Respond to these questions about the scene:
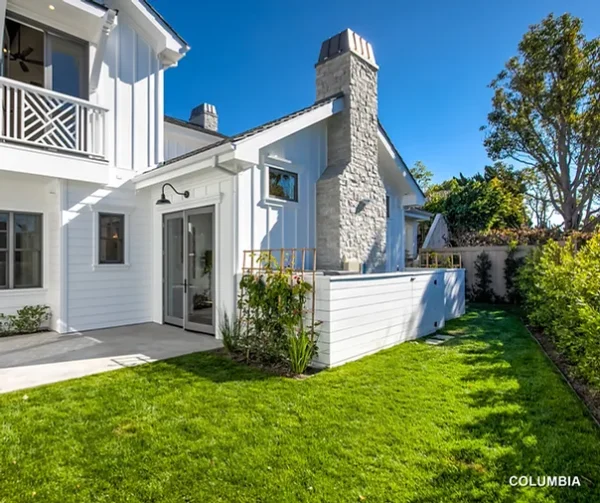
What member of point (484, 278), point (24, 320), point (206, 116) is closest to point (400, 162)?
point (484, 278)

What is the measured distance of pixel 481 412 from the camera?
150 inches

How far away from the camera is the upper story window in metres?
7.73

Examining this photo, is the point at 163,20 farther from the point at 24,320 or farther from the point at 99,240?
the point at 24,320

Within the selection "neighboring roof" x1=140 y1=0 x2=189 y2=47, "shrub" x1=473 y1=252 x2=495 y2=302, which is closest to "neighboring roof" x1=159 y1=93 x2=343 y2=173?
"neighboring roof" x1=140 y1=0 x2=189 y2=47

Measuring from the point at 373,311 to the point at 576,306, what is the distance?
2.80 m

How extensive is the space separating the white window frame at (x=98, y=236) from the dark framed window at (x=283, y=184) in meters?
3.68

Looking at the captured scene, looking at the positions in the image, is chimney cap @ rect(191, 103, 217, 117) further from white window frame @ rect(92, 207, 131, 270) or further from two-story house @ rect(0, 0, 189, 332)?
white window frame @ rect(92, 207, 131, 270)

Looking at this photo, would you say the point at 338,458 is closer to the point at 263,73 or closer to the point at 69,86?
the point at 69,86

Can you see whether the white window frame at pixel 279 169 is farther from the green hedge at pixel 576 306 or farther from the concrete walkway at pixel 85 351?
the green hedge at pixel 576 306

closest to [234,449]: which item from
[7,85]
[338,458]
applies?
[338,458]

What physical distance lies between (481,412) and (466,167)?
98.5ft

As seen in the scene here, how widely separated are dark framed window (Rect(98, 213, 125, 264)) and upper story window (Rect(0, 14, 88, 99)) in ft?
9.21

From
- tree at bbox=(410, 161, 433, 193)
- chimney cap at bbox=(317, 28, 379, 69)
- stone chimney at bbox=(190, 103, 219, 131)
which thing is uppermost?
tree at bbox=(410, 161, 433, 193)

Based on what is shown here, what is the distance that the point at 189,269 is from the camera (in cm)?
792
